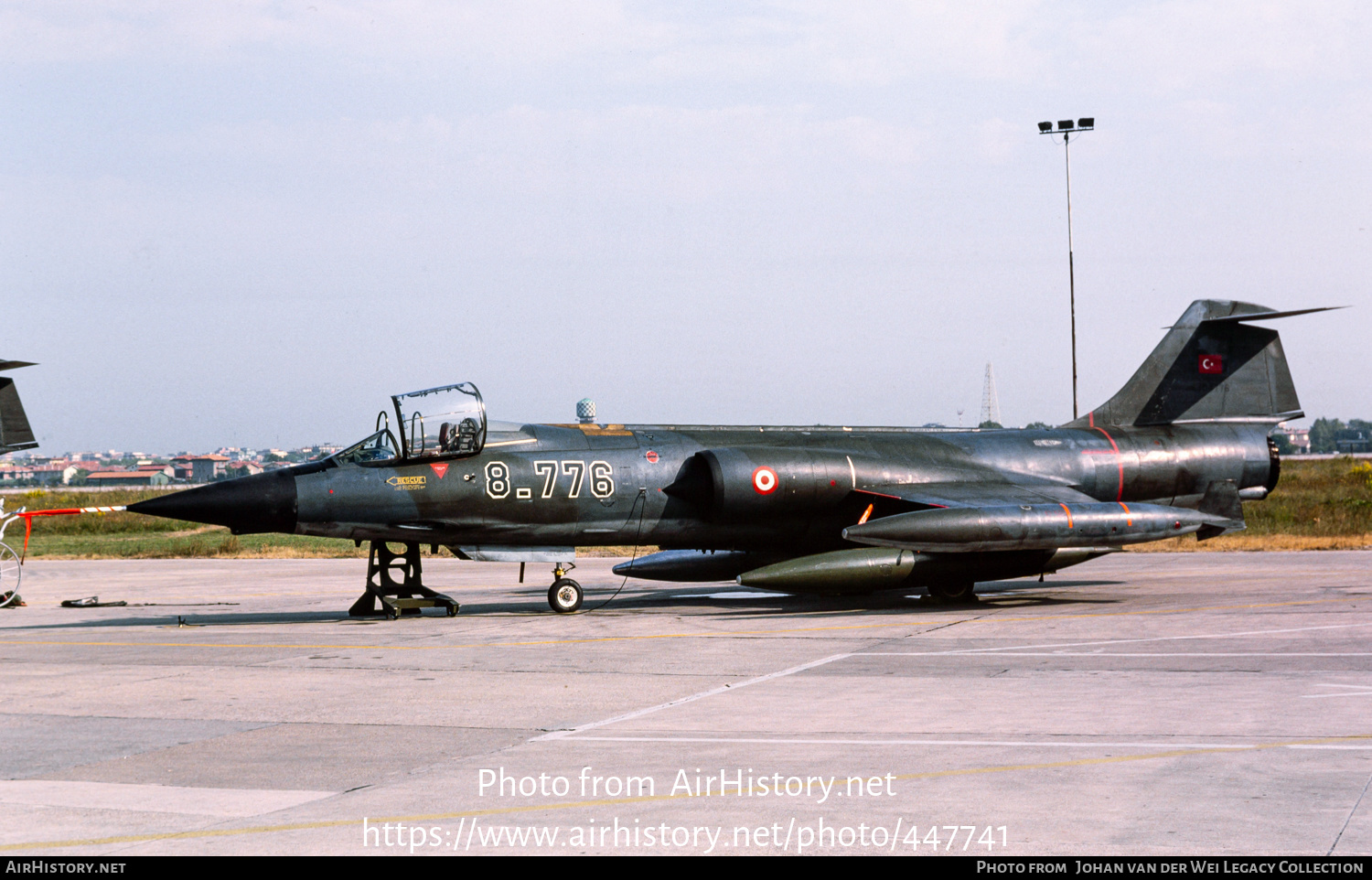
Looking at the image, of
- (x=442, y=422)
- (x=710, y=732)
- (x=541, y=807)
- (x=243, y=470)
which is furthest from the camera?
(x=243, y=470)

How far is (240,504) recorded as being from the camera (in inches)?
610

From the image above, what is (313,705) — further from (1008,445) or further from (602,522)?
(1008,445)

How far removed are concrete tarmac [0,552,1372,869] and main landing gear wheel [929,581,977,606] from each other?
0.60 meters

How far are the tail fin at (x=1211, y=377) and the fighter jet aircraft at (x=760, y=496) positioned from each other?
134 millimetres

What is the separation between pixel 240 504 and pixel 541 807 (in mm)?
10108

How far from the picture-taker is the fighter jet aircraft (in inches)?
639

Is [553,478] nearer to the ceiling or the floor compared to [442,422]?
nearer to the floor

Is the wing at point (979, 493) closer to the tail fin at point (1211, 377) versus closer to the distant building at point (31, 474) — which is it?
the tail fin at point (1211, 377)

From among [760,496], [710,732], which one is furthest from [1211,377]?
[710,732]

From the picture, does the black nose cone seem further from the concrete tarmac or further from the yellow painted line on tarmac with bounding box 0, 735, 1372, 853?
the yellow painted line on tarmac with bounding box 0, 735, 1372, 853

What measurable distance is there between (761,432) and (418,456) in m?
5.48

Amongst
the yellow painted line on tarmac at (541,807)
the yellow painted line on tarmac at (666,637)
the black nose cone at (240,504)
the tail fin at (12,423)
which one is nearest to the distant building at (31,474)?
the tail fin at (12,423)

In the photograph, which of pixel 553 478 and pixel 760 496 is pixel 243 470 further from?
pixel 760 496
